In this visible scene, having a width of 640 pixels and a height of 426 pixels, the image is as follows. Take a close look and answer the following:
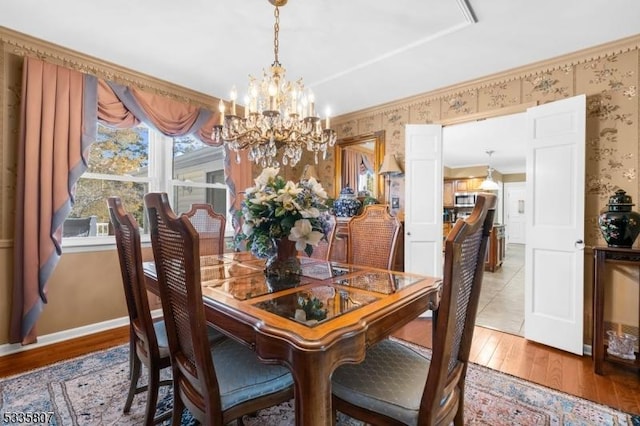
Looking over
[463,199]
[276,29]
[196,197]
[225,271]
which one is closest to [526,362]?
[225,271]

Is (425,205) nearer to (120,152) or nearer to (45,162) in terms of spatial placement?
(120,152)

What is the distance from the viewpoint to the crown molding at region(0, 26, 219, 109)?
2395 mm

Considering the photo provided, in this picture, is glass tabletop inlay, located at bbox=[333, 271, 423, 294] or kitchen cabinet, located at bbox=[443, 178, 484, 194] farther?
kitchen cabinet, located at bbox=[443, 178, 484, 194]

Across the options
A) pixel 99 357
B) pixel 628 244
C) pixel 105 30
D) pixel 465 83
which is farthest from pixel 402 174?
pixel 99 357

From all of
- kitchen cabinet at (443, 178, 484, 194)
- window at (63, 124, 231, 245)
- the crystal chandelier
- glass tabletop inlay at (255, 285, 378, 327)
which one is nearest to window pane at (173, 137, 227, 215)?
window at (63, 124, 231, 245)

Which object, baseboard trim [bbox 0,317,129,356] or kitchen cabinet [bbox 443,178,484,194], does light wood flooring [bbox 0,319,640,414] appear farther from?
kitchen cabinet [bbox 443,178,484,194]

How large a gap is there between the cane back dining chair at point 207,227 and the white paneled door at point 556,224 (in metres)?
2.81

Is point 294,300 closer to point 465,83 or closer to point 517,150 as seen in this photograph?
point 465,83

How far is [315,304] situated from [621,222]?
7.99ft

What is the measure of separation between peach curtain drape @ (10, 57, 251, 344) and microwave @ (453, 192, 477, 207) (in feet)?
26.1

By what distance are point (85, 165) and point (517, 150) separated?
712 cm

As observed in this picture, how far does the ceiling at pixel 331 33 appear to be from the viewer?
2043 millimetres

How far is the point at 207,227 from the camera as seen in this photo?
8.93 feet

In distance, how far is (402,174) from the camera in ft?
12.2
